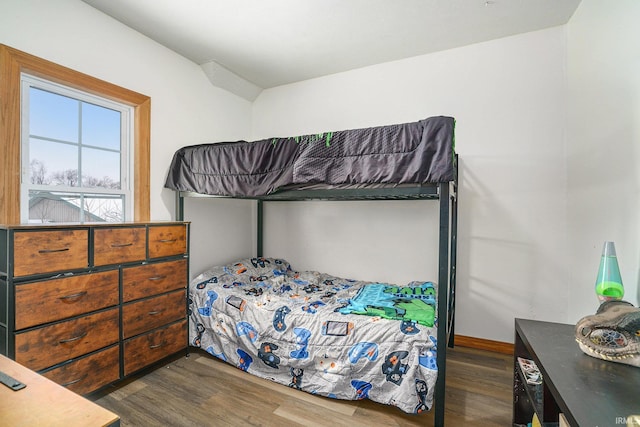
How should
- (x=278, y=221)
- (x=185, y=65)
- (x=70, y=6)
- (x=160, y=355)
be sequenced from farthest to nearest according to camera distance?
(x=278, y=221) < (x=185, y=65) < (x=160, y=355) < (x=70, y=6)

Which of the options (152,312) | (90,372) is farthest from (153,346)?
(90,372)

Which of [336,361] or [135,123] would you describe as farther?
[135,123]

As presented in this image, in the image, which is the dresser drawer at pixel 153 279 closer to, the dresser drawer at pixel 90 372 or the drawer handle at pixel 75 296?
the drawer handle at pixel 75 296

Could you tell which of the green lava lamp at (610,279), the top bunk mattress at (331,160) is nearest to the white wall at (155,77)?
the top bunk mattress at (331,160)

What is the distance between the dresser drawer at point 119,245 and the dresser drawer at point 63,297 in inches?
3.5

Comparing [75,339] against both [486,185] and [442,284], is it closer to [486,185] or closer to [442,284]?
[442,284]

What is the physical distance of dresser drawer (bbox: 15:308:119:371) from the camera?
145cm

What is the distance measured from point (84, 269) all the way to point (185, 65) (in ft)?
6.47

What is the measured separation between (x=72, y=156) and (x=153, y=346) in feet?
4.68

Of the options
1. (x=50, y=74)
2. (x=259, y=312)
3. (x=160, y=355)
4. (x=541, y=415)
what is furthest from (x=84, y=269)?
(x=541, y=415)

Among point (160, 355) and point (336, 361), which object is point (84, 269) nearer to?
point (160, 355)

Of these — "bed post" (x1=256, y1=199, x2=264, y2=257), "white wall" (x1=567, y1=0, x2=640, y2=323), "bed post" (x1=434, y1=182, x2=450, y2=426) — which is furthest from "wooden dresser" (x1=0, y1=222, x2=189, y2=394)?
"white wall" (x1=567, y1=0, x2=640, y2=323)

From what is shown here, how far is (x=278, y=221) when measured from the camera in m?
3.38

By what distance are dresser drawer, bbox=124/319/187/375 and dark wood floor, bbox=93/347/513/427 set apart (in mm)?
117
